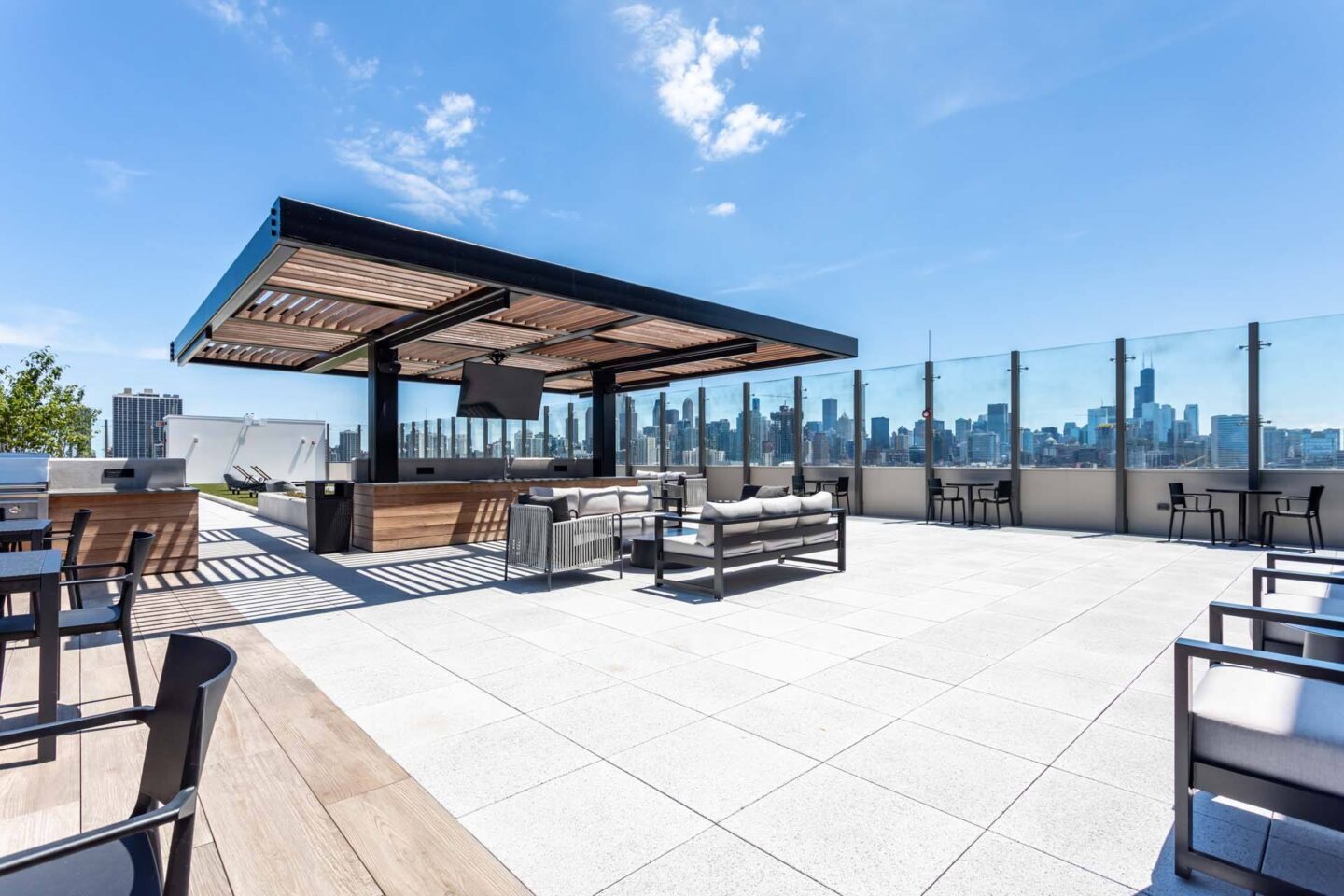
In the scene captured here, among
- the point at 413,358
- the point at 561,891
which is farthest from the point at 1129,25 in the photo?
the point at 413,358

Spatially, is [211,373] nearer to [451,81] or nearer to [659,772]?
[451,81]

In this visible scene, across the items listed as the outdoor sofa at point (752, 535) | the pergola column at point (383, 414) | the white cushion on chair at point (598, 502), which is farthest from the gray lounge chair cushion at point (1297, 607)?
the pergola column at point (383, 414)

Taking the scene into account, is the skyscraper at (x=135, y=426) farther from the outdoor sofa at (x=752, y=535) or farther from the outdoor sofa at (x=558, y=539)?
the outdoor sofa at (x=752, y=535)

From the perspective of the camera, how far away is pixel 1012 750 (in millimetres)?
2652

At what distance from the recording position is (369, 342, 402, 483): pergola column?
8906 mm

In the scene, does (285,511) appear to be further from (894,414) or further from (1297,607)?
(1297,607)

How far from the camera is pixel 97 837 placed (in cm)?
94

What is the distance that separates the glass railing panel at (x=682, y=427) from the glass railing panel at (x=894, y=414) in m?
4.55

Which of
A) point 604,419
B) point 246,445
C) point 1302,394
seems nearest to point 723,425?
point 604,419

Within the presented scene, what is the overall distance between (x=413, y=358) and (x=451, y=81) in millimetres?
4700

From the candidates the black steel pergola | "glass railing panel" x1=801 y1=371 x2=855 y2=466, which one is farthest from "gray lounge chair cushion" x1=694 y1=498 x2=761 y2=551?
"glass railing panel" x1=801 y1=371 x2=855 y2=466

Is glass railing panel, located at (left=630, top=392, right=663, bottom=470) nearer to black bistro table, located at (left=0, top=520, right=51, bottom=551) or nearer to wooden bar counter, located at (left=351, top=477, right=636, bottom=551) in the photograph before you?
wooden bar counter, located at (left=351, top=477, right=636, bottom=551)

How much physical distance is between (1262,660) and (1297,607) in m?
1.57

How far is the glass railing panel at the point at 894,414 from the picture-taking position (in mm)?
12812
